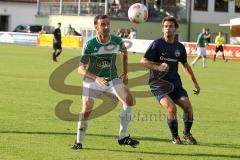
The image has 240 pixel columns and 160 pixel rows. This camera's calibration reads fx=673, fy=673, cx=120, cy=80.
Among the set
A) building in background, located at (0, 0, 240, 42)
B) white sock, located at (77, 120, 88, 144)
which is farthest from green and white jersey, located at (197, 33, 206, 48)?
white sock, located at (77, 120, 88, 144)

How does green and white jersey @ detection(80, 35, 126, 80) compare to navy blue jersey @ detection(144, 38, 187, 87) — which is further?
navy blue jersey @ detection(144, 38, 187, 87)

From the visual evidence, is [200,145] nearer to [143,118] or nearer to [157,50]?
[157,50]

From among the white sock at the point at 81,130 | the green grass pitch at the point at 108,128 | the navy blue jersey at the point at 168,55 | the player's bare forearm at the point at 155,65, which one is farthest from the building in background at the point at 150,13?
the white sock at the point at 81,130

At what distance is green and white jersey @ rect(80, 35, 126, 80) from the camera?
10.8m

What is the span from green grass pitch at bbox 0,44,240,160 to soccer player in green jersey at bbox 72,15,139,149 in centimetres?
37

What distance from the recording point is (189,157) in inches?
409

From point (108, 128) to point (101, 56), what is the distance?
2.69 m

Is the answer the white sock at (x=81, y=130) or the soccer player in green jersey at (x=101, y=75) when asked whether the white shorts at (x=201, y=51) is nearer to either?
the soccer player in green jersey at (x=101, y=75)

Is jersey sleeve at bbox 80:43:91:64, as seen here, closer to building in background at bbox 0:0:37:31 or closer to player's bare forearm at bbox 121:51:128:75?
player's bare forearm at bbox 121:51:128:75

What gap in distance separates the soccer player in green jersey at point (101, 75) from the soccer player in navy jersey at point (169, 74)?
73 centimetres

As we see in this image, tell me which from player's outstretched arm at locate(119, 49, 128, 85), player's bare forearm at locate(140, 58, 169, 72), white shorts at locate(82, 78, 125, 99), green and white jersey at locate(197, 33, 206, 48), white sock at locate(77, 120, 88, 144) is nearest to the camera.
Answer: white sock at locate(77, 120, 88, 144)

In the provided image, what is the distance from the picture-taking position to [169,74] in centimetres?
1158

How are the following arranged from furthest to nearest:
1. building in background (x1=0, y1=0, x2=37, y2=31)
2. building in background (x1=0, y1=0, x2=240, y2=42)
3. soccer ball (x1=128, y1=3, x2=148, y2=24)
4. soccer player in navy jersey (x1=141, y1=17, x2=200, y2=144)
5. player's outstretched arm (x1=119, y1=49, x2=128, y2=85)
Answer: building in background (x1=0, y1=0, x2=37, y2=31)
building in background (x1=0, y1=0, x2=240, y2=42)
soccer ball (x1=128, y1=3, x2=148, y2=24)
soccer player in navy jersey (x1=141, y1=17, x2=200, y2=144)
player's outstretched arm (x1=119, y1=49, x2=128, y2=85)

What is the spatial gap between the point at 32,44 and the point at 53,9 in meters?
13.4
